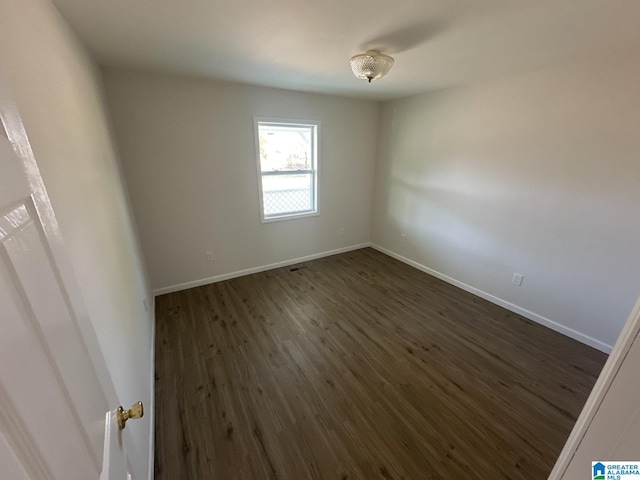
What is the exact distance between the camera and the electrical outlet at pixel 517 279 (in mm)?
2728

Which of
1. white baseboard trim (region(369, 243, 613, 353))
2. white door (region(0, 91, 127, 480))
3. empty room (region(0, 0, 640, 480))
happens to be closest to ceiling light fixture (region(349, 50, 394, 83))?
empty room (region(0, 0, 640, 480))

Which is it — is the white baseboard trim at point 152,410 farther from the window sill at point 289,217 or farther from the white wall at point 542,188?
the white wall at point 542,188

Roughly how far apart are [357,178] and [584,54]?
266cm

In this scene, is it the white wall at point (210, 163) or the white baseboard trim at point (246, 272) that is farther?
the white baseboard trim at point (246, 272)

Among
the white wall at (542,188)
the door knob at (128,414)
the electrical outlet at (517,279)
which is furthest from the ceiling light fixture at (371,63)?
the electrical outlet at (517,279)

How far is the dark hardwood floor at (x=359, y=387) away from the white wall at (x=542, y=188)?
40 centimetres

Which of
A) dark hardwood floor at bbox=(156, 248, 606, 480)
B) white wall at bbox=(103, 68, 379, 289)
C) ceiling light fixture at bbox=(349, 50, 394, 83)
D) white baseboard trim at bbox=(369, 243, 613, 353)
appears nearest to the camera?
dark hardwood floor at bbox=(156, 248, 606, 480)

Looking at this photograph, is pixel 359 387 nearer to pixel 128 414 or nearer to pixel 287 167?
pixel 128 414

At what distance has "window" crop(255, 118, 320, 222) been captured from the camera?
3.37m

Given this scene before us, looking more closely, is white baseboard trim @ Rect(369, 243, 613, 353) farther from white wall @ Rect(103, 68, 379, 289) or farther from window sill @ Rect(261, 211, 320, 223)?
white wall @ Rect(103, 68, 379, 289)

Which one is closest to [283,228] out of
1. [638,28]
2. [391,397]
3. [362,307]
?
→ [362,307]

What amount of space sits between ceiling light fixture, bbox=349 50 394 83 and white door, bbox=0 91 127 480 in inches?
76.8

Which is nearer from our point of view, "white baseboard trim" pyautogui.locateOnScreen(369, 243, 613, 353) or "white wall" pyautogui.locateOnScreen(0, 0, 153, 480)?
"white wall" pyautogui.locateOnScreen(0, 0, 153, 480)

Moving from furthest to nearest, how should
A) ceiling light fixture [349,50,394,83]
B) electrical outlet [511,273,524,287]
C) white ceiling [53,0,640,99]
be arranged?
electrical outlet [511,273,524,287] < ceiling light fixture [349,50,394,83] < white ceiling [53,0,640,99]
